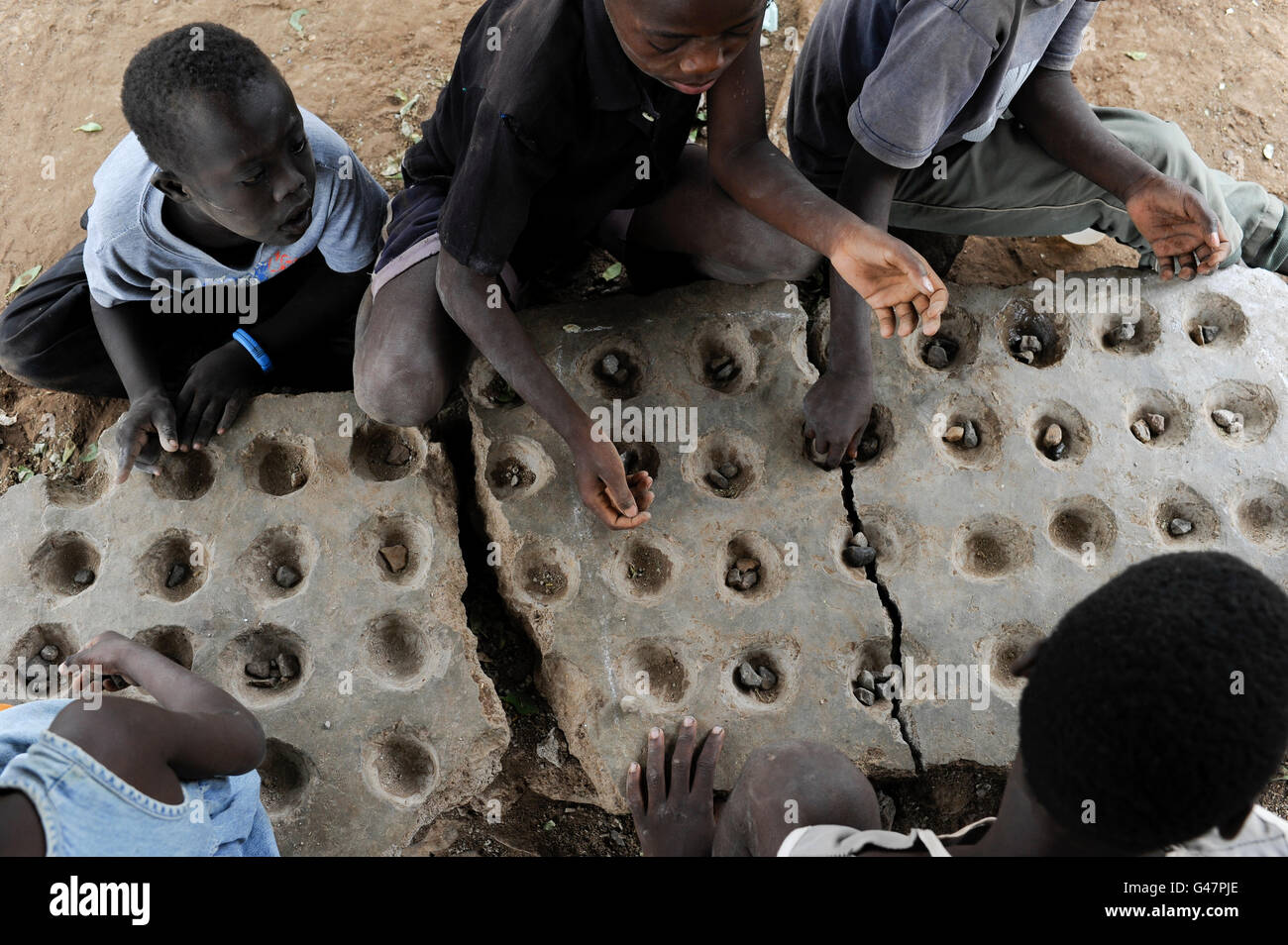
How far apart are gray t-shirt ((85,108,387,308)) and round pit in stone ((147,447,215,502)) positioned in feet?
1.29

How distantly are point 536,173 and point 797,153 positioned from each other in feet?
2.77

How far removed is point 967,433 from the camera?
7.44 ft

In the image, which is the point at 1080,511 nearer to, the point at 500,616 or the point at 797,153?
the point at 797,153

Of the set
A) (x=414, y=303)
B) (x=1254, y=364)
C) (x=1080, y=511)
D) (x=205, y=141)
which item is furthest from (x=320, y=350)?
(x=1254, y=364)

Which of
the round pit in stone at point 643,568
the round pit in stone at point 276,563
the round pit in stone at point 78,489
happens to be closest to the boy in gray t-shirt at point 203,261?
the round pit in stone at point 78,489

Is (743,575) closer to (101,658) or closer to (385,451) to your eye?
(385,451)

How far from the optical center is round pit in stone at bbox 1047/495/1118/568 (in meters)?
2.17

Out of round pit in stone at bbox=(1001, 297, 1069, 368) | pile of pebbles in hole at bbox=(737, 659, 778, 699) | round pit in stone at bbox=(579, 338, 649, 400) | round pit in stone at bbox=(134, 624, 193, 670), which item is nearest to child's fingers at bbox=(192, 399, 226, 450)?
round pit in stone at bbox=(134, 624, 193, 670)

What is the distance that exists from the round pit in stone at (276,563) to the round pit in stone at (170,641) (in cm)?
17

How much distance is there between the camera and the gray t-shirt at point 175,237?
2105 millimetres

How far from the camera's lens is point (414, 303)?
7.02 ft

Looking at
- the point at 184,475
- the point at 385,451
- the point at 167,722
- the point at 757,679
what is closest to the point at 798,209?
the point at 757,679

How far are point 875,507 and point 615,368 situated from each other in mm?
716

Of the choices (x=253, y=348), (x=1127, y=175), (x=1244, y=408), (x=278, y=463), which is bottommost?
(x=278, y=463)
